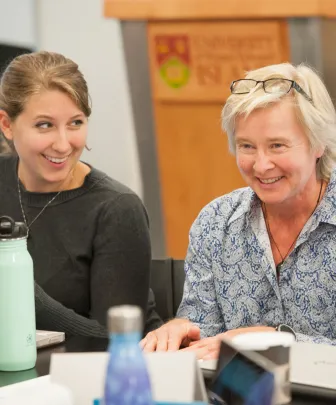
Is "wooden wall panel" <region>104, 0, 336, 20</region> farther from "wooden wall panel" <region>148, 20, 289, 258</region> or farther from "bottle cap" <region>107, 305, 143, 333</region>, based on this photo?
"bottle cap" <region>107, 305, 143, 333</region>

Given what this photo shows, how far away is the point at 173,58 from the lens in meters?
2.99

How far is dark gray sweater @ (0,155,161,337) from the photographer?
202 cm

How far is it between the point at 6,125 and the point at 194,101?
0.92 metres

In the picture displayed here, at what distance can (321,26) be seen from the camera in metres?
2.73

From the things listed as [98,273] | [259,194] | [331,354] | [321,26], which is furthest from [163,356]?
[321,26]

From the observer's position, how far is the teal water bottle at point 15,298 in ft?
4.57

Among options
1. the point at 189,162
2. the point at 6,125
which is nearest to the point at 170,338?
the point at 6,125

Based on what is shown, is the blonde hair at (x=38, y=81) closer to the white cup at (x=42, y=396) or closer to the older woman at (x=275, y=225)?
the older woman at (x=275, y=225)

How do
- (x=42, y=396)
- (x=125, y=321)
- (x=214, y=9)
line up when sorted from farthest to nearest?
(x=214, y=9)
(x=42, y=396)
(x=125, y=321)

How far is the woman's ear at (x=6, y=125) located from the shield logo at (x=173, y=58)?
0.90 meters

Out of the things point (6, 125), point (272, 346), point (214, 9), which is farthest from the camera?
point (214, 9)

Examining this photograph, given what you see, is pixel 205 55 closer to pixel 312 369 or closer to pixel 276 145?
pixel 276 145

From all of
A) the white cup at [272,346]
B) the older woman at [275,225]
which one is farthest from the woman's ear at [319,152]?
the white cup at [272,346]

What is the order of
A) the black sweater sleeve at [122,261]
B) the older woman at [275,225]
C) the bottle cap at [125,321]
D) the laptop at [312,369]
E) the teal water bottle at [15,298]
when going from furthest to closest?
the black sweater sleeve at [122,261] → the older woman at [275,225] → the teal water bottle at [15,298] → the laptop at [312,369] → the bottle cap at [125,321]
